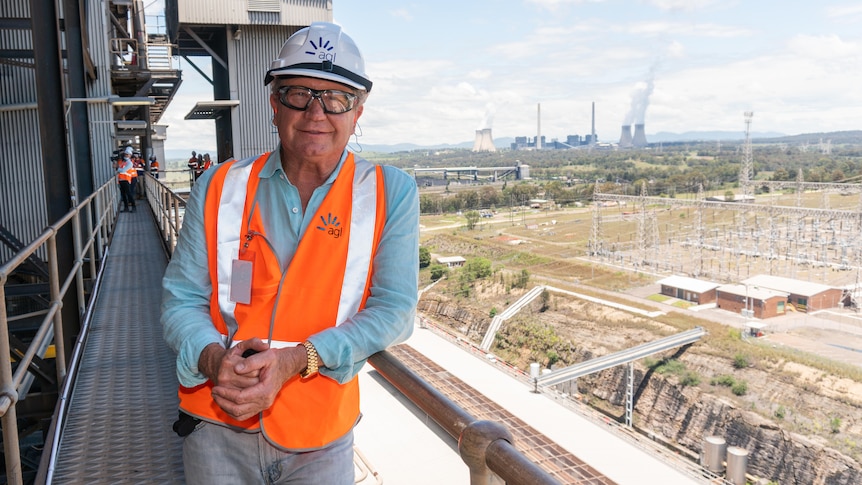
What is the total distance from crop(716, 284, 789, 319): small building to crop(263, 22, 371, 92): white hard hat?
145ft

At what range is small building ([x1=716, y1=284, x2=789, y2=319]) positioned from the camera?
41.5 meters

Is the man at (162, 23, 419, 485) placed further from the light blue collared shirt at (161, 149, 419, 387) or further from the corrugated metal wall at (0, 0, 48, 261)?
the corrugated metal wall at (0, 0, 48, 261)

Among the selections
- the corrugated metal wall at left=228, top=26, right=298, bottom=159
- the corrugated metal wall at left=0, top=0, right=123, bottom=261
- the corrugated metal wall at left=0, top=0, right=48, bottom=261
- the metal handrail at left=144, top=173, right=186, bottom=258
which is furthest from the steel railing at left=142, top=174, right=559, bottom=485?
the corrugated metal wall at left=228, top=26, right=298, bottom=159

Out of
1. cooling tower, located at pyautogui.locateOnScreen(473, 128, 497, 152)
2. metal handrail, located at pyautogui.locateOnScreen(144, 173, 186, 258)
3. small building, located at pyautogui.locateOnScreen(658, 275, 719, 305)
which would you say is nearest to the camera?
metal handrail, located at pyautogui.locateOnScreen(144, 173, 186, 258)

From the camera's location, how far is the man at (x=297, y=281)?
141 centimetres

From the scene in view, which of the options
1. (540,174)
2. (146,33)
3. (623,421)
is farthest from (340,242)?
(540,174)

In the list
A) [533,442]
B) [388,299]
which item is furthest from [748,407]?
[388,299]

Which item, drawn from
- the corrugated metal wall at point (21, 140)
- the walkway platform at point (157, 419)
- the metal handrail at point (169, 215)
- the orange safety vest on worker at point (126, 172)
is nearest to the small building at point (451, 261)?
the walkway platform at point (157, 419)

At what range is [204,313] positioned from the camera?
1.51 metres

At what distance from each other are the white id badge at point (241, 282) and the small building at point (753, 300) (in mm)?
44211

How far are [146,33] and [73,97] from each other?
657 inches

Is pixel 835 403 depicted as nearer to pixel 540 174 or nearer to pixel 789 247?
pixel 789 247

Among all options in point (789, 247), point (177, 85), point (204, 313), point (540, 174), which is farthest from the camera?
point (540, 174)

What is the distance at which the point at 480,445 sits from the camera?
0.98m
